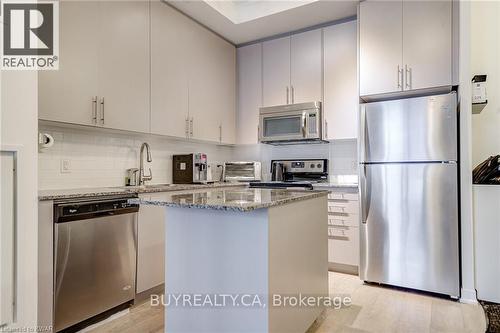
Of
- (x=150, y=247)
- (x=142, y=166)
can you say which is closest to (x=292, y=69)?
(x=142, y=166)

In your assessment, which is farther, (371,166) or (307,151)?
(307,151)

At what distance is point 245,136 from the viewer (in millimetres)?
Result: 4098

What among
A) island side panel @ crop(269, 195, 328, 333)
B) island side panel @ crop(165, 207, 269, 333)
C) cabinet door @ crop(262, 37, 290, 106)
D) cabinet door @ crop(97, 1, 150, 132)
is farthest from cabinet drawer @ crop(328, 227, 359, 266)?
cabinet door @ crop(97, 1, 150, 132)

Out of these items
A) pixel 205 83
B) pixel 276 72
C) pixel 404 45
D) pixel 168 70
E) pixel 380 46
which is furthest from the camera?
pixel 276 72

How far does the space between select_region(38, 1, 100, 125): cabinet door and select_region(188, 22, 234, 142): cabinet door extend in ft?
3.76

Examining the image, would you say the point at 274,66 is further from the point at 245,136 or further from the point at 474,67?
the point at 474,67

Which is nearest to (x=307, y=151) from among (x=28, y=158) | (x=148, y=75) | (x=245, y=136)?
(x=245, y=136)

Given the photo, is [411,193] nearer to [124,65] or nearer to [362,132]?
[362,132]

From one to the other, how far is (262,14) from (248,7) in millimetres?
215

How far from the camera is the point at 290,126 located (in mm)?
3668

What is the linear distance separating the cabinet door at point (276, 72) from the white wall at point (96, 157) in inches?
54.2

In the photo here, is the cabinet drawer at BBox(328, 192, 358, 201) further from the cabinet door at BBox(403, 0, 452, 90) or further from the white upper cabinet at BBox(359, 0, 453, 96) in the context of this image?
the cabinet door at BBox(403, 0, 452, 90)

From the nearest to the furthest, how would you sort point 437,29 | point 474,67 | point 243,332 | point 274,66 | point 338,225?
point 243,332 < point 437,29 < point 474,67 < point 338,225 < point 274,66

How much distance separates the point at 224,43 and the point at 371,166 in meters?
2.40
